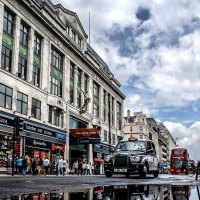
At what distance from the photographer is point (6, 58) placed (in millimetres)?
30906

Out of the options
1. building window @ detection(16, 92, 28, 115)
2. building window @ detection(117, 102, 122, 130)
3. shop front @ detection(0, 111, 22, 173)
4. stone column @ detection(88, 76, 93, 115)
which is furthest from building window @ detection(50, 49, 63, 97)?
building window @ detection(117, 102, 122, 130)

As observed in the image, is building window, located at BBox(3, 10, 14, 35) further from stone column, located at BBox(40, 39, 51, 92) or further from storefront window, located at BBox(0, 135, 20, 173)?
storefront window, located at BBox(0, 135, 20, 173)

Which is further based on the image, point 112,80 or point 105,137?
point 112,80

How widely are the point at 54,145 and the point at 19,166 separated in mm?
10691

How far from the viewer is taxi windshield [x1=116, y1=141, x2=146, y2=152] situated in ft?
58.7

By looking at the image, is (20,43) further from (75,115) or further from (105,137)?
(105,137)

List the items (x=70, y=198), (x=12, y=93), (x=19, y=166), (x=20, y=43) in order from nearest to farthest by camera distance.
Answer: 1. (x=70, y=198)
2. (x=19, y=166)
3. (x=12, y=93)
4. (x=20, y=43)

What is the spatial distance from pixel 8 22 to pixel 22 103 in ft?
25.1

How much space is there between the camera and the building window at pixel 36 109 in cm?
3484

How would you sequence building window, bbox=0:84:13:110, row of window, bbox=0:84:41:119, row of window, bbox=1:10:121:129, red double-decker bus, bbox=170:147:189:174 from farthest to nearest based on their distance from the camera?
1. red double-decker bus, bbox=170:147:189:174
2. row of window, bbox=1:10:121:129
3. row of window, bbox=0:84:41:119
4. building window, bbox=0:84:13:110

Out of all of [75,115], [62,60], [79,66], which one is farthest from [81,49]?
[75,115]

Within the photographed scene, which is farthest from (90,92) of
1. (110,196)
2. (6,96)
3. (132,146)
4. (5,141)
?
(110,196)

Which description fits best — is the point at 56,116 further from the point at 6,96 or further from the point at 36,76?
the point at 6,96

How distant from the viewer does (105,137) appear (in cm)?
5938
